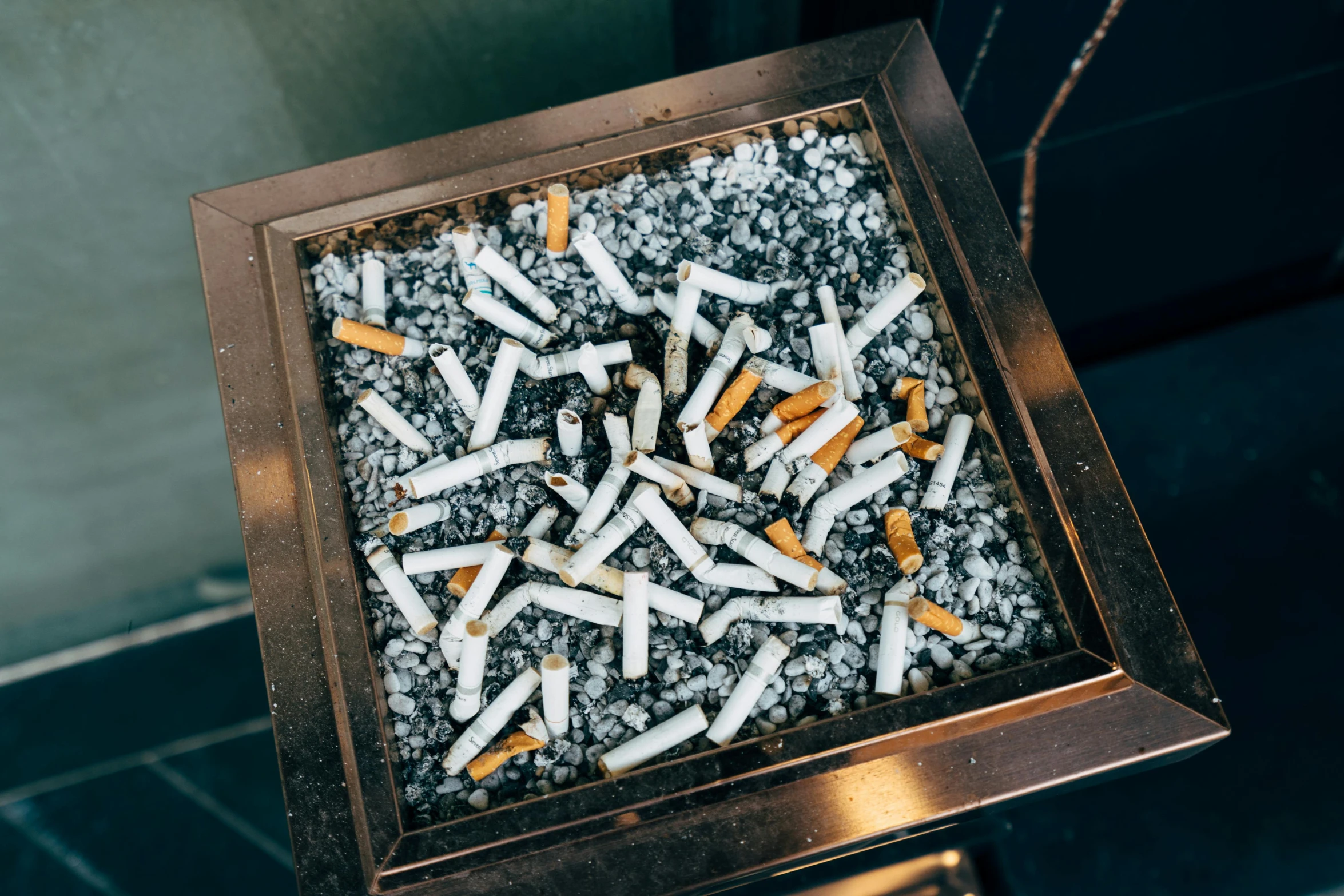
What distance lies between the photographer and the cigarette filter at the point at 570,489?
84 cm

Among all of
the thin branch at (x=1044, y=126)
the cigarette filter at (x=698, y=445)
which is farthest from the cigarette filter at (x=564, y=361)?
the thin branch at (x=1044, y=126)

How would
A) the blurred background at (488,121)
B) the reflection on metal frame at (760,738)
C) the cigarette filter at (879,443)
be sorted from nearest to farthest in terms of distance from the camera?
the reflection on metal frame at (760,738) < the cigarette filter at (879,443) < the blurred background at (488,121)

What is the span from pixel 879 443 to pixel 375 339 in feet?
1.79

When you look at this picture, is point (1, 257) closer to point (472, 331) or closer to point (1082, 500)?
point (472, 331)

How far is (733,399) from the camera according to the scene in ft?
2.81

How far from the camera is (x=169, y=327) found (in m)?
1.46

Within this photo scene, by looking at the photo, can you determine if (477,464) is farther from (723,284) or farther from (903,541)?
(903,541)

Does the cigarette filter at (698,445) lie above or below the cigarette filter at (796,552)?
above

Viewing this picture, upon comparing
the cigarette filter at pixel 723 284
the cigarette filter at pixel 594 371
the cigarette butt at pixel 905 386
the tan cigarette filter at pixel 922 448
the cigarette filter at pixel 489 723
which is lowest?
the cigarette filter at pixel 489 723

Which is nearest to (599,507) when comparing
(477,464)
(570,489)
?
(570,489)

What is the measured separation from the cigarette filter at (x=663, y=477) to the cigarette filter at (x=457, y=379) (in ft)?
0.61

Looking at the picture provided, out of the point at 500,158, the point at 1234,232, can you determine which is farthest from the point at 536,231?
the point at 1234,232

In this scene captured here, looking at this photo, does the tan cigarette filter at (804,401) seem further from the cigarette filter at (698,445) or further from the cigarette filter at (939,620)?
the cigarette filter at (939,620)

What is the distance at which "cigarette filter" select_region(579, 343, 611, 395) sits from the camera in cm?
87
